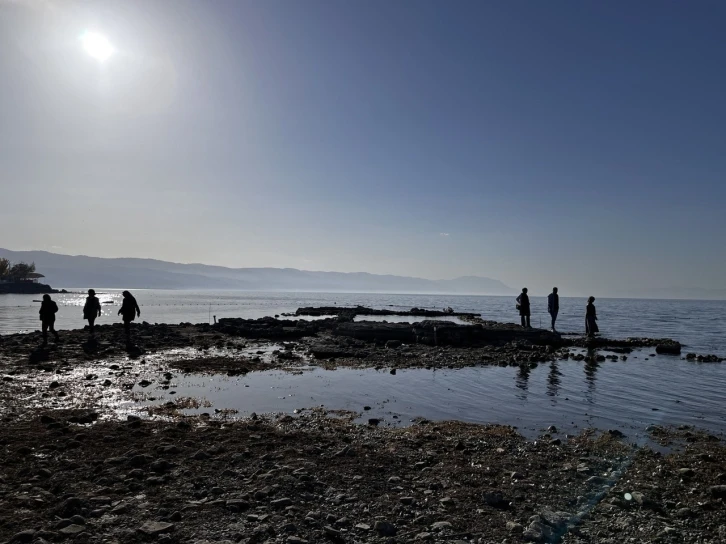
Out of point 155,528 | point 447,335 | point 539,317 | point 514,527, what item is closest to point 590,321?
point 447,335

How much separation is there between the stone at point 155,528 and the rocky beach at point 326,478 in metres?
0.02

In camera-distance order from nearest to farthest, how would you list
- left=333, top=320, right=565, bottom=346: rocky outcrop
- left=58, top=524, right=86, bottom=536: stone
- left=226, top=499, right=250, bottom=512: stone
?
left=58, top=524, right=86, bottom=536: stone, left=226, top=499, right=250, bottom=512: stone, left=333, top=320, right=565, bottom=346: rocky outcrop

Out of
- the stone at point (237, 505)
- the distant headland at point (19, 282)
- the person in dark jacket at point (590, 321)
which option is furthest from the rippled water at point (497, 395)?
the distant headland at point (19, 282)

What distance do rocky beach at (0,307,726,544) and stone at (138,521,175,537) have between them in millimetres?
21

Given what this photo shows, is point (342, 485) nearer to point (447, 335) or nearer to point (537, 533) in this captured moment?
point (537, 533)

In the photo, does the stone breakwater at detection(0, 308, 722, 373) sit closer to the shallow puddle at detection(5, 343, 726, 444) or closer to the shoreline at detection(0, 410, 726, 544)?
the shallow puddle at detection(5, 343, 726, 444)

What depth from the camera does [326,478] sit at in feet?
24.6

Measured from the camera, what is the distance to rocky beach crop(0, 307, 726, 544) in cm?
579

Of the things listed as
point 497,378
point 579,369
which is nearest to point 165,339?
point 497,378

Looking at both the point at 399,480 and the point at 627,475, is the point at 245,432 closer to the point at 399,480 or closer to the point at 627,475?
the point at 399,480

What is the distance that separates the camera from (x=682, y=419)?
1238 centimetres

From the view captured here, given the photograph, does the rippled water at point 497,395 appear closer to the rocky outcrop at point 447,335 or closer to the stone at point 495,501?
the stone at point 495,501

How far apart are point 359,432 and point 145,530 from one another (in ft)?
18.1

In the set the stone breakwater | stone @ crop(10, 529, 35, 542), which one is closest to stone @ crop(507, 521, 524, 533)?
stone @ crop(10, 529, 35, 542)
